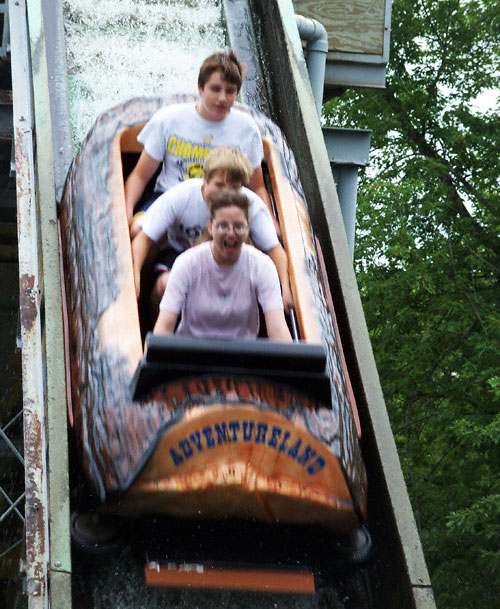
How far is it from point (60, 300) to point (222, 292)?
1.91 ft

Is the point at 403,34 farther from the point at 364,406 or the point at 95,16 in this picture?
the point at 364,406

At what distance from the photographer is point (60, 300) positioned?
142 inches

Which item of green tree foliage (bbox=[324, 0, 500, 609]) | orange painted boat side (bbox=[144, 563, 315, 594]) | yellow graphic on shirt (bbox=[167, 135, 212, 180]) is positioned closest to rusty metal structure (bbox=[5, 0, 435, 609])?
orange painted boat side (bbox=[144, 563, 315, 594])

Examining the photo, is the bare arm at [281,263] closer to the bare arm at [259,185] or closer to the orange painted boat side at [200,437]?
the orange painted boat side at [200,437]

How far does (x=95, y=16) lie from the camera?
18.7 ft

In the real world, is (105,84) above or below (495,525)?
above

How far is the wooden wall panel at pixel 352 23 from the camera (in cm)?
696

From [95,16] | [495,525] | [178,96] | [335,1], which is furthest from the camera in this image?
[495,525]

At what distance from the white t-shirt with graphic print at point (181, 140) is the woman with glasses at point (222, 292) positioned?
0.77 m

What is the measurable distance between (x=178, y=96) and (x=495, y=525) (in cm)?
501

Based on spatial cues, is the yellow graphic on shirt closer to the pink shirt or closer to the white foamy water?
the pink shirt

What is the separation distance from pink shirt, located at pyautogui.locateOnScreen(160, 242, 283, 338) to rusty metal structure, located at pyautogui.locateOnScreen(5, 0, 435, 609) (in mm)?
441

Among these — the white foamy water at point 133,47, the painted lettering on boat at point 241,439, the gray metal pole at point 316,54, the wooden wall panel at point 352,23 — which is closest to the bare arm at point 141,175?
the white foamy water at point 133,47

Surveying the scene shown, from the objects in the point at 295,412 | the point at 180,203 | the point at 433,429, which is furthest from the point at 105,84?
the point at 433,429
